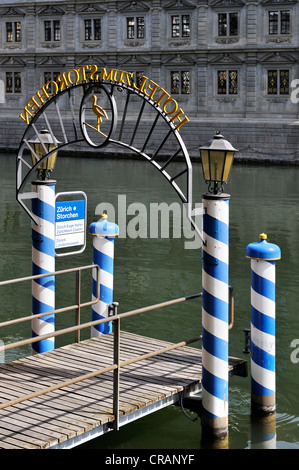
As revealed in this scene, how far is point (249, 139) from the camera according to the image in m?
42.1

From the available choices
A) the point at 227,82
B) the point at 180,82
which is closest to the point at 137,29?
the point at 180,82

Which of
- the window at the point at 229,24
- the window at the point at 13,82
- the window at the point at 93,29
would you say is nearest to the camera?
the window at the point at 229,24

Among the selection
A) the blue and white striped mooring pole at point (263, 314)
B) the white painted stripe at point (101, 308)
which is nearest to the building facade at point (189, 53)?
the white painted stripe at point (101, 308)

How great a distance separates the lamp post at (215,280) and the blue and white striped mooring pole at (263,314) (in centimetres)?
56

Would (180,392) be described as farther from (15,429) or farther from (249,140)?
(249,140)

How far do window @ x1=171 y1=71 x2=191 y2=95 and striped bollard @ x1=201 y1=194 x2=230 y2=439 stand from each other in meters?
40.8

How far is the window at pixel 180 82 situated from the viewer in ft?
155

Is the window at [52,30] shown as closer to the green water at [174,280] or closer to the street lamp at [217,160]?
the green water at [174,280]

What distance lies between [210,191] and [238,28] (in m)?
39.7

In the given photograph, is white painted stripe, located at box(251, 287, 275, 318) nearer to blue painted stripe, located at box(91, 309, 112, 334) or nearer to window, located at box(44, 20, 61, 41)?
blue painted stripe, located at box(91, 309, 112, 334)

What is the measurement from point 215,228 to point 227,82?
4008 cm

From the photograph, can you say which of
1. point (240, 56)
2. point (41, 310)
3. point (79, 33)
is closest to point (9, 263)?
point (41, 310)

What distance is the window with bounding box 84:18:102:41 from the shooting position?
49.1 metres

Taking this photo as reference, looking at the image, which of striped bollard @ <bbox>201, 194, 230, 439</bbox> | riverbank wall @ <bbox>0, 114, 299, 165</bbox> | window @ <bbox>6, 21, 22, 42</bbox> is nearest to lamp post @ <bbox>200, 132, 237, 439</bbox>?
striped bollard @ <bbox>201, 194, 230, 439</bbox>
